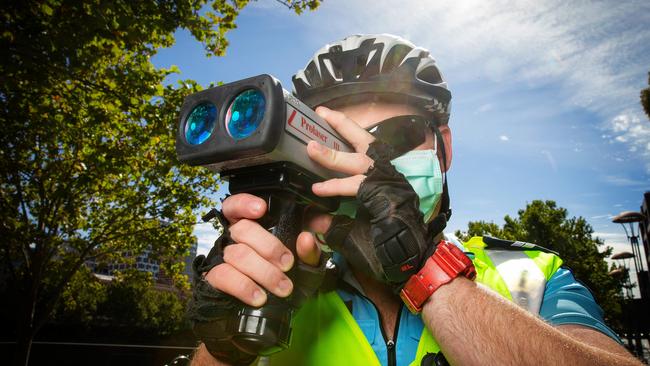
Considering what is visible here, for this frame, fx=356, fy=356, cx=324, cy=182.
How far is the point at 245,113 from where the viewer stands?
4.66 ft

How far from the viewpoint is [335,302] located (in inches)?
78.2

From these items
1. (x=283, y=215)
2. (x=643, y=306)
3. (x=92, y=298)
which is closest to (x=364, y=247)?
(x=283, y=215)

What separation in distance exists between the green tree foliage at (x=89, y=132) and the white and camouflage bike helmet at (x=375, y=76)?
3562mm

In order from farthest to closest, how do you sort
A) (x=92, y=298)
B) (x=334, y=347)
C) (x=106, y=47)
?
(x=92, y=298) < (x=106, y=47) < (x=334, y=347)

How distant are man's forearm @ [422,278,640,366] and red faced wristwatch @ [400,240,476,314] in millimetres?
27

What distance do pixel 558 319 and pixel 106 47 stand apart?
6.77 m

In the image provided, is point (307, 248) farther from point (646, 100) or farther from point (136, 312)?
point (136, 312)

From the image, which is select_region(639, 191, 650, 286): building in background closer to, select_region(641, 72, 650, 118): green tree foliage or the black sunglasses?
select_region(641, 72, 650, 118): green tree foliage

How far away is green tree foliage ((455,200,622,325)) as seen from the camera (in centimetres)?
3005

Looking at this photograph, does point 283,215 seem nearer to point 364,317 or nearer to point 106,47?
point 364,317

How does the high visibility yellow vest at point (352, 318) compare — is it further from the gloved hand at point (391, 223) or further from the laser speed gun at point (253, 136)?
the laser speed gun at point (253, 136)

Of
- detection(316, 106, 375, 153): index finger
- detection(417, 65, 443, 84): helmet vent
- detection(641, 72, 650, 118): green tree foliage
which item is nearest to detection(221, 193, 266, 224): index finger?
detection(316, 106, 375, 153): index finger

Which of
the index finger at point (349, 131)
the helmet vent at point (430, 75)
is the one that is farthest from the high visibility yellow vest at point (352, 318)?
the helmet vent at point (430, 75)

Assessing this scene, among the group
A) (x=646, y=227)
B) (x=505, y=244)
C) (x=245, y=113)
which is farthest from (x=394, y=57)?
(x=646, y=227)
